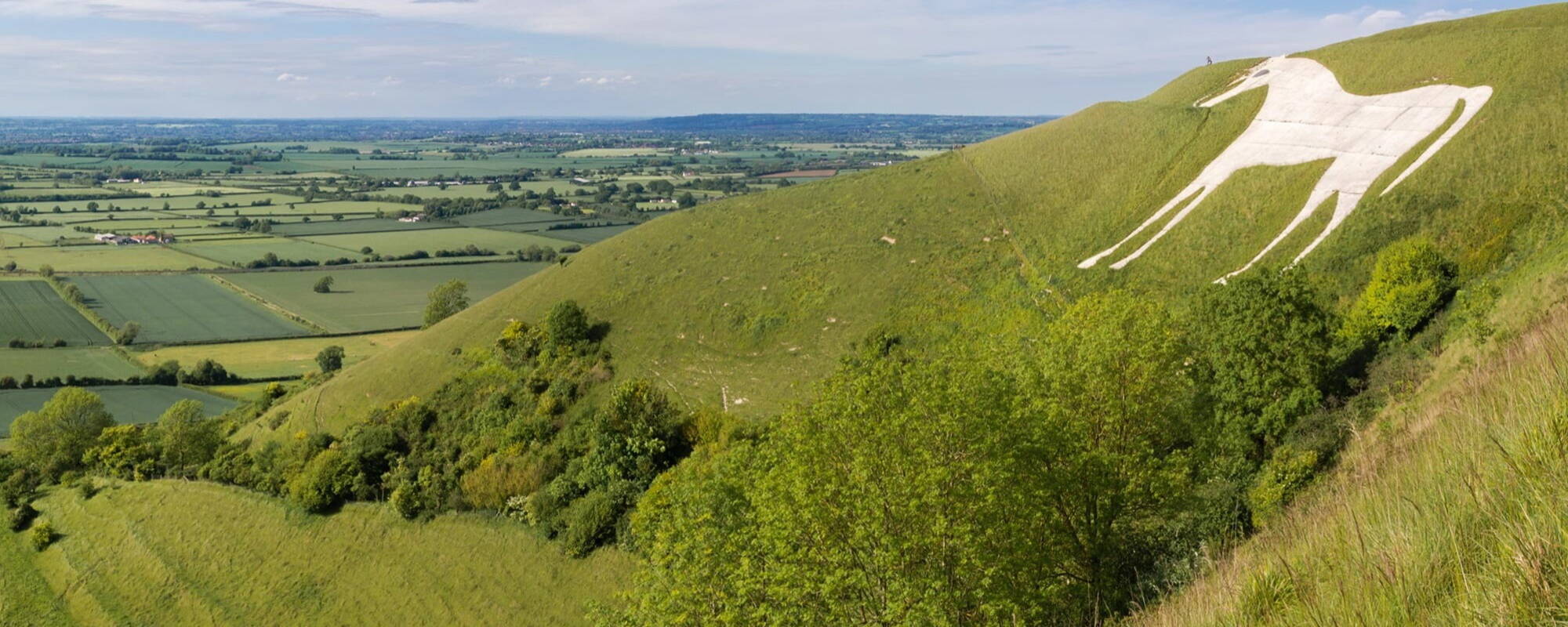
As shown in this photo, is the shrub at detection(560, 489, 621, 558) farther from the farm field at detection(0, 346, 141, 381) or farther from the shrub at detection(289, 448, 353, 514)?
the farm field at detection(0, 346, 141, 381)

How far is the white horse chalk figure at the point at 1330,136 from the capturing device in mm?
52719

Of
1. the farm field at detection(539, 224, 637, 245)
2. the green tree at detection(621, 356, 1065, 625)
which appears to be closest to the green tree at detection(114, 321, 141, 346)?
the farm field at detection(539, 224, 637, 245)

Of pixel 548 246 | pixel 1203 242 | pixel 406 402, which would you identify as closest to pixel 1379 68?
pixel 1203 242

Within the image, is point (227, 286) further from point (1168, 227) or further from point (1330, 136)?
point (1330, 136)

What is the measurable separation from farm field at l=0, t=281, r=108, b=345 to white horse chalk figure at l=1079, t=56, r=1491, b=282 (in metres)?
112

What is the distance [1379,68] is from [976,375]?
58273 millimetres

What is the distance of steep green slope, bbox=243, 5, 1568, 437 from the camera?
4859cm

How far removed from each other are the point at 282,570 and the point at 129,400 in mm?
49912

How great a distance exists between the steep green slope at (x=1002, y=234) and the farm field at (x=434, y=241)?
86281 mm

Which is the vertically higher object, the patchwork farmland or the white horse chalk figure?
the white horse chalk figure

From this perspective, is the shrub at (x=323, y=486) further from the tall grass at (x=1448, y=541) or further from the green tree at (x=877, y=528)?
the tall grass at (x=1448, y=541)

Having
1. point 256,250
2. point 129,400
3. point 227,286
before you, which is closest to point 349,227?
point 256,250

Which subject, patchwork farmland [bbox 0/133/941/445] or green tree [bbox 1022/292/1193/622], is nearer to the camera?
→ green tree [bbox 1022/292/1193/622]

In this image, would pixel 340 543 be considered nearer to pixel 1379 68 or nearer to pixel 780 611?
pixel 780 611
